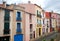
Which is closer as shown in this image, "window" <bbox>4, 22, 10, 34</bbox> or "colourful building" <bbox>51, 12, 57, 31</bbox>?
"window" <bbox>4, 22, 10, 34</bbox>

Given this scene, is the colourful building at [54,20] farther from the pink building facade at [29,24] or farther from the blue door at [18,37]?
the blue door at [18,37]

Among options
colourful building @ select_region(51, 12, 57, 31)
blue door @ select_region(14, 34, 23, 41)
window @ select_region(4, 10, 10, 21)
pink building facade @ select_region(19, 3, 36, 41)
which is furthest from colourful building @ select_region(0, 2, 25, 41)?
colourful building @ select_region(51, 12, 57, 31)

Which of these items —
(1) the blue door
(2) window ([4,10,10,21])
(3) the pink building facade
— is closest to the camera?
(2) window ([4,10,10,21])

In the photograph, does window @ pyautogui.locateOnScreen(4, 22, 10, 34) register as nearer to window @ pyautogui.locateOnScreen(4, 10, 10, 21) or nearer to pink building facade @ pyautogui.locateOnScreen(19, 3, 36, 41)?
window @ pyautogui.locateOnScreen(4, 10, 10, 21)

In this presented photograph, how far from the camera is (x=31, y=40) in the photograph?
119 feet

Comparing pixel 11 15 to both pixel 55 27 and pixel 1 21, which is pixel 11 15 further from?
pixel 55 27

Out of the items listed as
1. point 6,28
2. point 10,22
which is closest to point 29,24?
point 10,22

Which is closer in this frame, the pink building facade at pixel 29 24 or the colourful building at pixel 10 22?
the colourful building at pixel 10 22

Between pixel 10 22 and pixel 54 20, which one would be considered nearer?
pixel 10 22

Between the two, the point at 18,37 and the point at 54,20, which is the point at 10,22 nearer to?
the point at 18,37

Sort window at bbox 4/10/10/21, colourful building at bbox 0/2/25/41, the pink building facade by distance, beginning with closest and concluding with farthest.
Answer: colourful building at bbox 0/2/25/41 → window at bbox 4/10/10/21 → the pink building facade

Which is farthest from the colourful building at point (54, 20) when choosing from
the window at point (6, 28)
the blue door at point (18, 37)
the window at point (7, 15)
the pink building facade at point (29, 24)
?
the window at point (6, 28)

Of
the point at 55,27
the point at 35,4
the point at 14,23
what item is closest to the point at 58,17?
the point at 55,27

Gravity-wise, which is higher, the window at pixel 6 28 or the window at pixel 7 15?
the window at pixel 7 15
